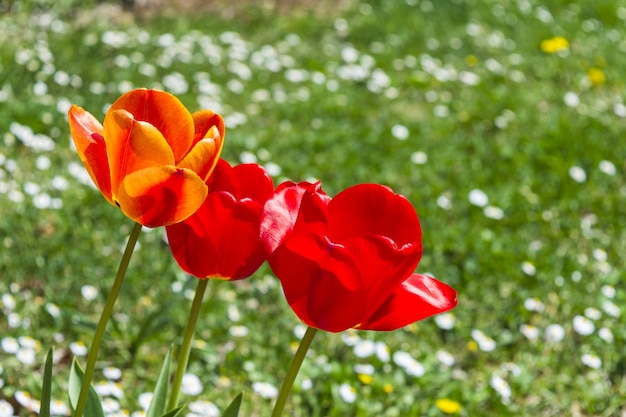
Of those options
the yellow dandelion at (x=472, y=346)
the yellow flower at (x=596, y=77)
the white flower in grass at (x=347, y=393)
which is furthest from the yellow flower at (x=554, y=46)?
the white flower in grass at (x=347, y=393)

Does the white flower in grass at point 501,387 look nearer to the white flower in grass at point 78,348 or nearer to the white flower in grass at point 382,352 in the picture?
the white flower in grass at point 382,352

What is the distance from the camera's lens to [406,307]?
1.15 meters

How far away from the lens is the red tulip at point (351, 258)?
1.11 metres

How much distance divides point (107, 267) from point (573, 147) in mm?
2529

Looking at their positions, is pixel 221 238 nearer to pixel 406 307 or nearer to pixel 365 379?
pixel 406 307

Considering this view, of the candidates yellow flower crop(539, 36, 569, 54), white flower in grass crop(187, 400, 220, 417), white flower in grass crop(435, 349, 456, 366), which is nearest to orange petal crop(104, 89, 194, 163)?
white flower in grass crop(187, 400, 220, 417)

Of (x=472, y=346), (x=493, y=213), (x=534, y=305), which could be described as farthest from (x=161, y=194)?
(x=493, y=213)

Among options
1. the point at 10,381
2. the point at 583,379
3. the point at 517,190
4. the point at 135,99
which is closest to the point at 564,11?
the point at 517,190

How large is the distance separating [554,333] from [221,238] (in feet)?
6.22

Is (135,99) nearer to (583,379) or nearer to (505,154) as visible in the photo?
(583,379)

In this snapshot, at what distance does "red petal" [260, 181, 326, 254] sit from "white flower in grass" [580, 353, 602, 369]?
1.75 meters

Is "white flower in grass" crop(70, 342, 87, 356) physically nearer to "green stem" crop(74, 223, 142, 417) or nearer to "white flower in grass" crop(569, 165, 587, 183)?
"green stem" crop(74, 223, 142, 417)

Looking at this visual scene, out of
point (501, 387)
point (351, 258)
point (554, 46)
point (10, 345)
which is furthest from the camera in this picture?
point (554, 46)

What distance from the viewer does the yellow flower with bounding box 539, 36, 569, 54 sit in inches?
228
